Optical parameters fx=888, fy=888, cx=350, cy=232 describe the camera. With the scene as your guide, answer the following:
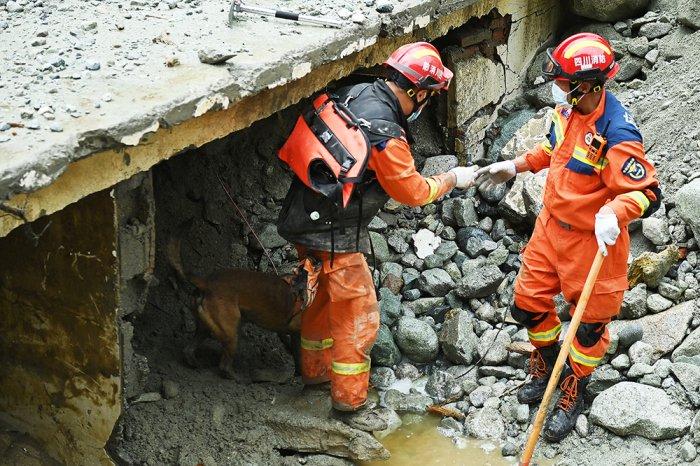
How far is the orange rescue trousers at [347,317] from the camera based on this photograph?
5.05m

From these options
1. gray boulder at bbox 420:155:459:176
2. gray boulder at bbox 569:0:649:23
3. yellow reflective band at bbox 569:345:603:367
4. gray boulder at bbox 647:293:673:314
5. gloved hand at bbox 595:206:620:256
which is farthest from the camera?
gray boulder at bbox 569:0:649:23

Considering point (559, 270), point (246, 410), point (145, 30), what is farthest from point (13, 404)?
point (559, 270)

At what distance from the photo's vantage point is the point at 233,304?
525cm

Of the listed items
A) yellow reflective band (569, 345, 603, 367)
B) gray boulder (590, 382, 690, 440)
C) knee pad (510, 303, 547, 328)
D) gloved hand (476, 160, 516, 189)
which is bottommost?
gray boulder (590, 382, 690, 440)

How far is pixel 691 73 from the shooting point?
22.5 feet

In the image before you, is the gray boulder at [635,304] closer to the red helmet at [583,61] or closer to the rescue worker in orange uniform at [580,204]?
the rescue worker in orange uniform at [580,204]

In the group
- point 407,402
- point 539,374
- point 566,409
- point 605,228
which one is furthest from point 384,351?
point 605,228

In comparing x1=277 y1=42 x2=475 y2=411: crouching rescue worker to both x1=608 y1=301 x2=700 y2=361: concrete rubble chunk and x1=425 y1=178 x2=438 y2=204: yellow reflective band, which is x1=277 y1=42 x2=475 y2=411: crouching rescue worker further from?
x1=608 y1=301 x2=700 y2=361: concrete rubble chunk

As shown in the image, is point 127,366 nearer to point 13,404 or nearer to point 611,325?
point 13,404

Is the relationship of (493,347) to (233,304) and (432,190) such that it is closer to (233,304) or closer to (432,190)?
(432,190)

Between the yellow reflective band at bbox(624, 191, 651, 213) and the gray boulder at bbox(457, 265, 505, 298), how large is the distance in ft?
6.25

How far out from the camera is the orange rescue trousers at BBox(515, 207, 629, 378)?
15.4 feet

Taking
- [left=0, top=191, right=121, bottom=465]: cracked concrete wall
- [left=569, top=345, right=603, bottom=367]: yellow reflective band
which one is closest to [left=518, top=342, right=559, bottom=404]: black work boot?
[left=569, top=345, right=603, bottom=367]: yellow reflective band

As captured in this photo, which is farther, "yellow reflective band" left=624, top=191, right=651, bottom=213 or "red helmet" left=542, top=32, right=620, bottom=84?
"red helmet" left=542, top=32, right=620, bottom=84
